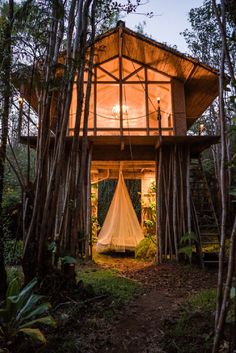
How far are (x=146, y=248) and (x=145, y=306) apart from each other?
353 centimetres

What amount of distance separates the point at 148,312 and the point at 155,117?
467 cm

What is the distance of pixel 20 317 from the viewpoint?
2336 mm

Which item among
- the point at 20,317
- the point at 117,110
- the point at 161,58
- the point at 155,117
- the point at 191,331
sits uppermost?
the point at 161,58

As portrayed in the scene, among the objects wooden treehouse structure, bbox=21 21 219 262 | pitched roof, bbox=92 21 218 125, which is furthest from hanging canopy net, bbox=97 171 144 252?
pitched roof, bbox=92 21 218 125

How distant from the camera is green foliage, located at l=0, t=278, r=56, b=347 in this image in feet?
7.09

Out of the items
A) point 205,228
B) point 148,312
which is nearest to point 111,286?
point 148,312

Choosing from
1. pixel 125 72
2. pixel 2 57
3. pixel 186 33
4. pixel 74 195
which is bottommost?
pixel 74 195

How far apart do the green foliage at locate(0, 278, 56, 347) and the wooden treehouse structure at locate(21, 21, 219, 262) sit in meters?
3.53

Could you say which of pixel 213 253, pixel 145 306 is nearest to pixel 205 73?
pixel 213 253

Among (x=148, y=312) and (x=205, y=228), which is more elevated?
(x=205, y=228)

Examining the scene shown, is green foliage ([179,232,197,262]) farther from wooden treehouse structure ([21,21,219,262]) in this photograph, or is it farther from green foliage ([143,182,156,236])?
green foliage ([143,182,156,236])

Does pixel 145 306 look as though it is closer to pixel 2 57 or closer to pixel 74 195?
pixel 74 195

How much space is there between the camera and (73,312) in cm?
280

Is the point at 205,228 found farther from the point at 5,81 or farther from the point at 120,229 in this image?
the point at 5,81
